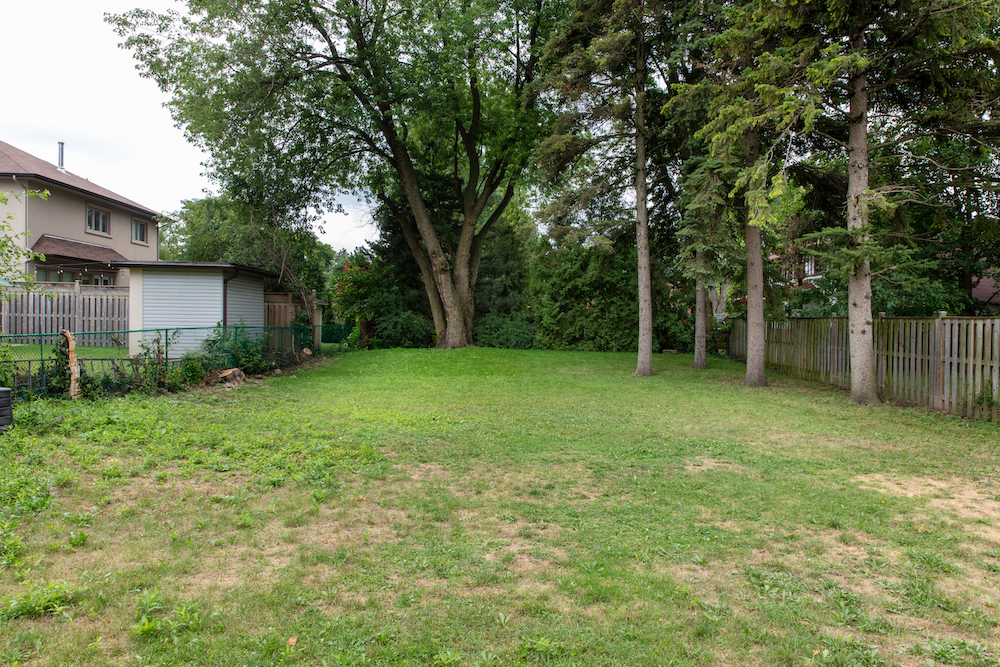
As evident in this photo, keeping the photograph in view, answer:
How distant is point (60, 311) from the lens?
680 inches

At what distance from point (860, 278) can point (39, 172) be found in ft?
91.6

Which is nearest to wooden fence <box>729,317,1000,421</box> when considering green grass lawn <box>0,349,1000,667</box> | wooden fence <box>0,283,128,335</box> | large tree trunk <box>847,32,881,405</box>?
large tree trunk <box>847,32,881,405</box>

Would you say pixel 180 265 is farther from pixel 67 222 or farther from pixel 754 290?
pixel 754 290

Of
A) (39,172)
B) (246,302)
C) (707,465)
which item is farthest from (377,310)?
(707,465)

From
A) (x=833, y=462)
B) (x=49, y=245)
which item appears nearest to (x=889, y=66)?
(x=833, y=462)

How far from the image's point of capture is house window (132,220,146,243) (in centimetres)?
2867

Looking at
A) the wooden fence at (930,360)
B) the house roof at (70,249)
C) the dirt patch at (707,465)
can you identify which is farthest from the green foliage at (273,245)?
the wooden fence at (930,360)

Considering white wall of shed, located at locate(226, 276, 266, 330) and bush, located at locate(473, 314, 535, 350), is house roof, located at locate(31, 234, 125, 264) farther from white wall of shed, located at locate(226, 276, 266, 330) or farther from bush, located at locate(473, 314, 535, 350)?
bush, located at locate(473, 314, 535, 350)

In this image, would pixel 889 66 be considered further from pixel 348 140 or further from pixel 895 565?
pixel 348 140

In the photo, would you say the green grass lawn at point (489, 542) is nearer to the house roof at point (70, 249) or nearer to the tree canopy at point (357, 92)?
the tree canopy at point (357, 92)

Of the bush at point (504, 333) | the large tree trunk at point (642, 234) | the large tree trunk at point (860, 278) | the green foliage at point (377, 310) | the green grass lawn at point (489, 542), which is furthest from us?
the green foliage at point (377, 310)

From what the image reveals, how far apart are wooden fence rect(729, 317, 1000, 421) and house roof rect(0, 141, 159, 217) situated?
87.4ft

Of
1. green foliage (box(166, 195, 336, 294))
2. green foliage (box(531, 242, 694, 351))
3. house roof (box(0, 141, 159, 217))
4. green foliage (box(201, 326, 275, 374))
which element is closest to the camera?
green foliage (box(201, 326, 275, 374))

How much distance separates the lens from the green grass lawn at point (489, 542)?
115 inches
